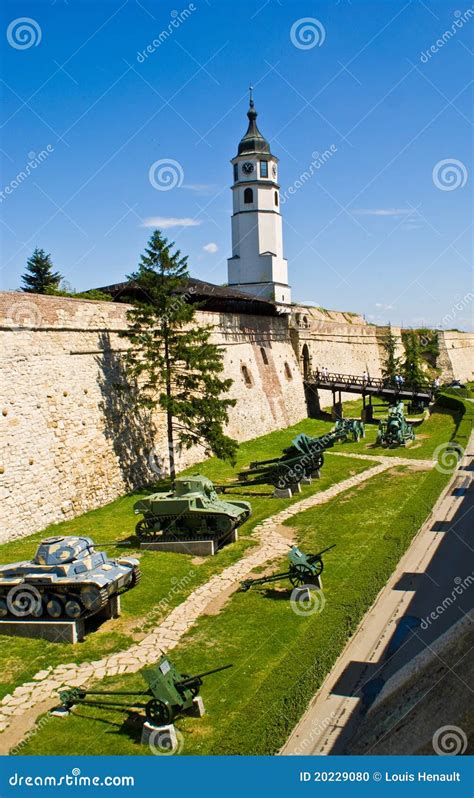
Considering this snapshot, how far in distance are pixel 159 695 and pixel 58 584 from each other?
315 centimetres

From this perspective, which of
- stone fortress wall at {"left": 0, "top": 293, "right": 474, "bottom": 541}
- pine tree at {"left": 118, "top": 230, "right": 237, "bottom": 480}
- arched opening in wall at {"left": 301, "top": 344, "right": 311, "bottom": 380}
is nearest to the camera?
stone fortress wall at {"left": 0, "top": 293, "right": 474, "bottom": 541}

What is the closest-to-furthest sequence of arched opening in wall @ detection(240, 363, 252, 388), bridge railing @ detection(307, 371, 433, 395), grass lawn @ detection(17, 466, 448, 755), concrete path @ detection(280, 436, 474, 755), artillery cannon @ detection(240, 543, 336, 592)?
grass lawn @ detection(17, 466, 448, 755), concrete path @ detection(280, 436, 474, 755), artillery cannon @ detection(240, 543, 336, 592), arched opening in wall @ detection(240, 363, 252, 388), bridge railing @ detection(307, 371, 433, 395)

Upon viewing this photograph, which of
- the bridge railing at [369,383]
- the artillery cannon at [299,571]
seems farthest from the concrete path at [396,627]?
the bridge railing at [369,383]

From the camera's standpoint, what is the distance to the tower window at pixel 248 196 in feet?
142

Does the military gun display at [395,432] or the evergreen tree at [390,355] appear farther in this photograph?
the evergreen tree at [390,355]

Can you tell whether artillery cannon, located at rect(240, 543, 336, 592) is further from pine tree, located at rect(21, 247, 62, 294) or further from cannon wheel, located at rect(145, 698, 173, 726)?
pine tree, located at rect(21, 247, 62, 294)

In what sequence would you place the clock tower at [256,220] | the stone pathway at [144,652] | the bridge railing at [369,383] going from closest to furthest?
the stone pathway at [144,652] < the bridge railing at [369,383] < the clock tower at [256,220]

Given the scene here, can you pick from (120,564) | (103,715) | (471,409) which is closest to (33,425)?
(120,564)

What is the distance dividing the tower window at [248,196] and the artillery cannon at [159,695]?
38.7 m

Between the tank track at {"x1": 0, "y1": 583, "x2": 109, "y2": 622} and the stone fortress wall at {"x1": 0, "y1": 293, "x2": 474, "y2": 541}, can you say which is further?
the stone fortress wall at {"x1": 0, "y1": 293, "x2": 474, "y2": 541}

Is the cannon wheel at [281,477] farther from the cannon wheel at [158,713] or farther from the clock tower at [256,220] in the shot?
the clock tower at [256,220]

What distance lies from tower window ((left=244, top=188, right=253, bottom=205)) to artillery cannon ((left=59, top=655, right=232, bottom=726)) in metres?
38.7

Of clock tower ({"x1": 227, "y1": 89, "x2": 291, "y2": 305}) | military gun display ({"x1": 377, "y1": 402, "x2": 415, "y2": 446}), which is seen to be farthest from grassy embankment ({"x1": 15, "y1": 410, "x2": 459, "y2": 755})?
clock tower ({"x1": 227, "y1": 89, "x2": 291, "y2": 305})

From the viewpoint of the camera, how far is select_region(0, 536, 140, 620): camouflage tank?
1035 cm
